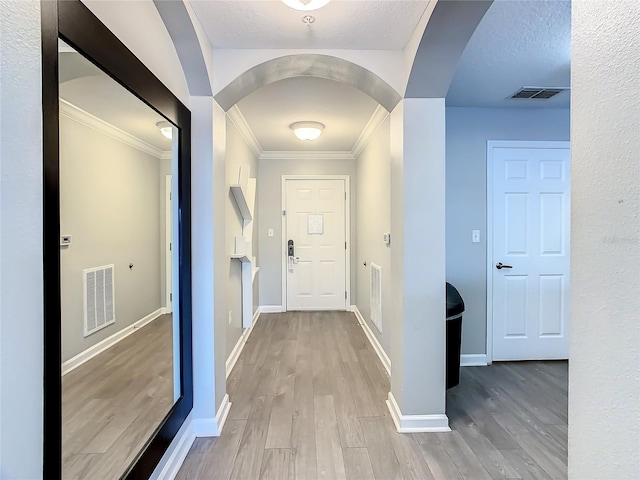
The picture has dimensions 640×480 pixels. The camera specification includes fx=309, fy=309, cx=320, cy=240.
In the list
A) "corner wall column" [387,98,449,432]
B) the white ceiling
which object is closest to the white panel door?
the white ceiling

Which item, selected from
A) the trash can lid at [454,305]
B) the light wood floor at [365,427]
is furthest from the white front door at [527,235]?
the trash can lid at [454,305]

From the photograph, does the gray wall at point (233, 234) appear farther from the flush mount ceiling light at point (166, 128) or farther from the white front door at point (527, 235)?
the white front door at point (527, 235)

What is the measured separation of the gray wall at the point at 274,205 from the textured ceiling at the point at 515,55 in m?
2.12

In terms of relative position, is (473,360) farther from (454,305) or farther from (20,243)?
(20,243)

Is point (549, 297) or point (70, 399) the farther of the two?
point (549, 297)

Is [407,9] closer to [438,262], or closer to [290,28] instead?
[290,28]

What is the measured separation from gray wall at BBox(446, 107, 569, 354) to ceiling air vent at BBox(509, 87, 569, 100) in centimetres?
26

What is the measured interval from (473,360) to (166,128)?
3.09 m

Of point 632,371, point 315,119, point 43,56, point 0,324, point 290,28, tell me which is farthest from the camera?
point 315,119

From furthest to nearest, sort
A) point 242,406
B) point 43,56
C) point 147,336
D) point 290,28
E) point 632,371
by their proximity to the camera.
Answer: point 242,406
point 290,28
point 147,336
point 43,56
point 632,371

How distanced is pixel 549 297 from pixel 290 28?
313cm

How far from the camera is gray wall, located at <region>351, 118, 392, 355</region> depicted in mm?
2861

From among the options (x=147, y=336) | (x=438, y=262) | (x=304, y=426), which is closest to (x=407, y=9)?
(x=438, y=262)

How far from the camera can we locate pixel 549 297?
2.92 meters
